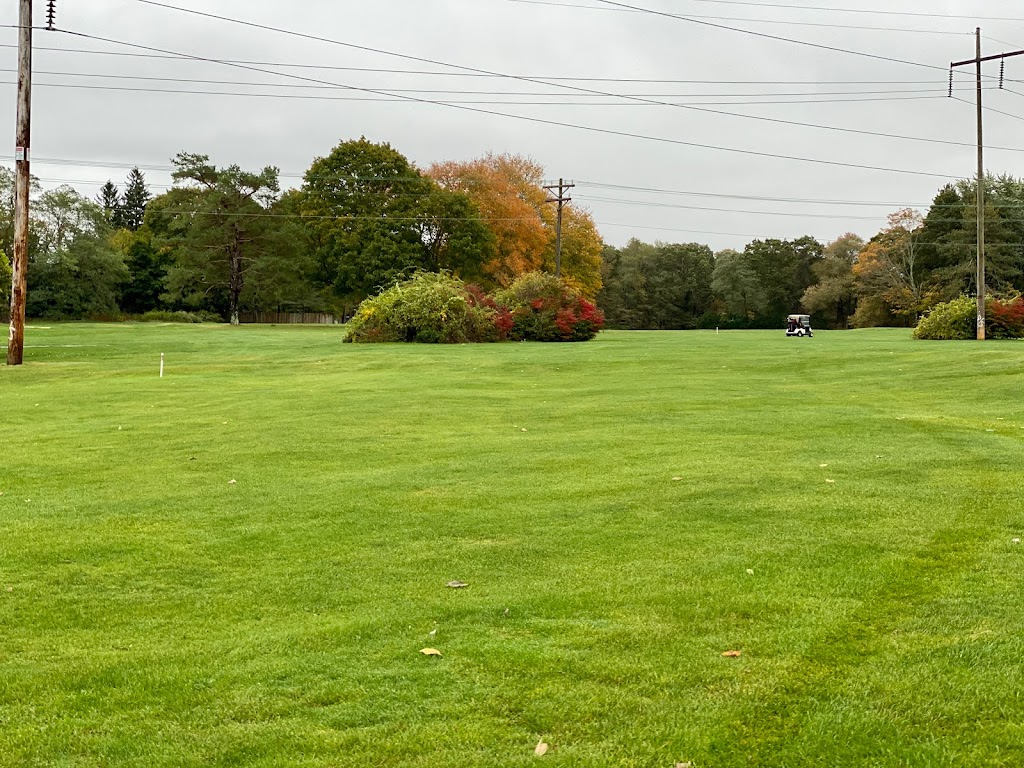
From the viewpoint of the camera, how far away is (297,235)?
7338 cm

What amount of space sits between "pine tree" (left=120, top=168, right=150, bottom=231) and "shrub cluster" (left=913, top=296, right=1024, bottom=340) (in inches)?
3932

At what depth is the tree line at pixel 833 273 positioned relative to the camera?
8038 cm

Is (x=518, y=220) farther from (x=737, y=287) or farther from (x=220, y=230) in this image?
(x=737, y=287)

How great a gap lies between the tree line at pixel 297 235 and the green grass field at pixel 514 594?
190 feet

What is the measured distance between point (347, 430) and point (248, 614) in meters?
8.21

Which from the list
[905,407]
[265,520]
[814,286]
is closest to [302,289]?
[814,286]

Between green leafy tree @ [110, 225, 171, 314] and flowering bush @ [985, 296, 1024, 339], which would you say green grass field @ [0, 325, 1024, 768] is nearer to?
flowering bush @ [985, 296, 1024, 339]

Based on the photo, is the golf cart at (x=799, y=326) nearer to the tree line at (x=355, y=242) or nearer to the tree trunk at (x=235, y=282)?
the tree line at (x=355, y=242)

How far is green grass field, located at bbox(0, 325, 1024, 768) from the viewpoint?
405 cm

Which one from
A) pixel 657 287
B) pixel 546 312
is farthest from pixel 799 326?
pixel 657 287

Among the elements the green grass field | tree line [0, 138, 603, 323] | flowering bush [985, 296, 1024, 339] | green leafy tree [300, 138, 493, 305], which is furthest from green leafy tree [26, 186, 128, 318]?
the green grass field

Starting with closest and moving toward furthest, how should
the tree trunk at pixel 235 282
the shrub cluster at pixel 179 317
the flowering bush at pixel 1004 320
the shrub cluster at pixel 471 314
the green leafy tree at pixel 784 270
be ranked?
1. the flowering bush at pixel 1004 320
2. the shrub cluster at pixel 471 314
3. the shrub cluster at pixel 179 317
4. the tree trunk at pixel 235 282
5. the green leafy tree at pixel 784 270

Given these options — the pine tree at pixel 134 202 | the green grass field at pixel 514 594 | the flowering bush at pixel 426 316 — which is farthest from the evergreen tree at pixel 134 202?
the green grass field at pixel 514 594

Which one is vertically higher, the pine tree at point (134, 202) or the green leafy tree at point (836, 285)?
the pine tree at point (134, 202)
